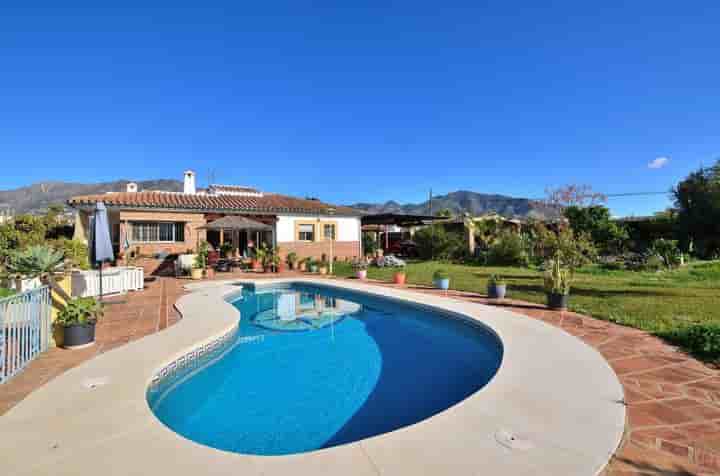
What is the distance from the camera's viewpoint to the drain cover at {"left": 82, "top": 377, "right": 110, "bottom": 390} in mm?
4137

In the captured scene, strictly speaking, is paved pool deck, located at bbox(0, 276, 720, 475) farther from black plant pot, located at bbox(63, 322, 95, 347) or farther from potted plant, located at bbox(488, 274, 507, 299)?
potted plant, located at bbox(488, 274, 507, 299)

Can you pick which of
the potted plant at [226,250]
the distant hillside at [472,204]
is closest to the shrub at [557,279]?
the potted plant at [226,250]

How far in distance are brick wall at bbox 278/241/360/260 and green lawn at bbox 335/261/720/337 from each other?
4.91 meters

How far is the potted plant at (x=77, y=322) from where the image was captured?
18.6 feet

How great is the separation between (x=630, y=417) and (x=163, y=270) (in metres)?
19.3

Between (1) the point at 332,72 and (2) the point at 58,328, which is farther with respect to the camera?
(1) the point at 332,72

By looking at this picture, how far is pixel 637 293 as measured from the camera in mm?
10625

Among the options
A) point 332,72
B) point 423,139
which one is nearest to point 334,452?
point 332,72

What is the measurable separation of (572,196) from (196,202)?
21574 millimetres

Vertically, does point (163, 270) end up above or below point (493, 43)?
below

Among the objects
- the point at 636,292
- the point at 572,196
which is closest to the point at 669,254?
the point at 572,196

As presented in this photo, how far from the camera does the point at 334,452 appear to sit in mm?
2797

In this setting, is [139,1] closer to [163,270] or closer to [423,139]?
[163,270]

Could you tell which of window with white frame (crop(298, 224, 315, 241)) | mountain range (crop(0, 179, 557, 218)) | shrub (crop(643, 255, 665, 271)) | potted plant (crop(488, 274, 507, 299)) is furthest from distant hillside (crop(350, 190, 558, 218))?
potted plant (crop(488, 274, 507, 299))
